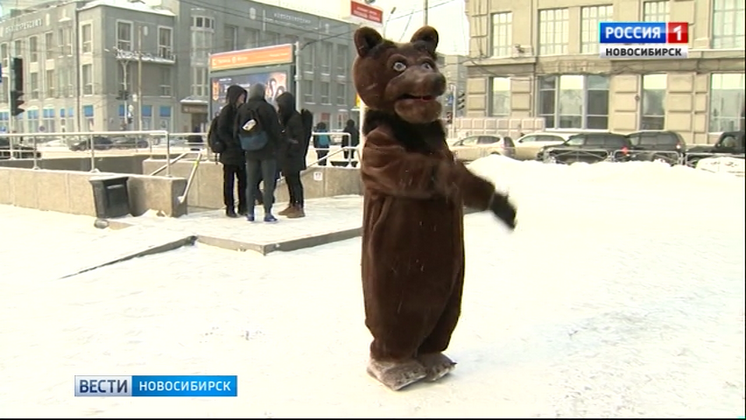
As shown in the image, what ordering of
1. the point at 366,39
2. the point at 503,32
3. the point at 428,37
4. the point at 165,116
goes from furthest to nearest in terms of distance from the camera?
the point at 165,116, the point at 503,32, the point at 428,37, the point at 366,39

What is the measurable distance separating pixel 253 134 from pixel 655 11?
14.9 ft

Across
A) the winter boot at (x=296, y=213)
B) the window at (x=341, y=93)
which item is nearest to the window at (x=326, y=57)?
the window at (x=341, y=93)

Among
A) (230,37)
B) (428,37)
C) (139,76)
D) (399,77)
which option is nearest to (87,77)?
(139,76)

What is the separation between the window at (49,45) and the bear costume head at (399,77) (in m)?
48.5

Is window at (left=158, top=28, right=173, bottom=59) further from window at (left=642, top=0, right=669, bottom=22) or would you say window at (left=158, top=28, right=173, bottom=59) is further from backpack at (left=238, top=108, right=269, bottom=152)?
window at (left=642, top=0, right=669, bottom=22)

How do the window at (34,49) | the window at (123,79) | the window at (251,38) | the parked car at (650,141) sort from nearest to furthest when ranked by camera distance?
the parked car at (650,141) → the window at (34,49) → the window at (123,79) → the window at (251,38)

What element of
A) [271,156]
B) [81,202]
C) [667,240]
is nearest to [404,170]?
[667,240]

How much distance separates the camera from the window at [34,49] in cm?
4070

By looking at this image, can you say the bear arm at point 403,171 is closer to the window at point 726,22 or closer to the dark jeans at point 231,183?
the window at point 726,22

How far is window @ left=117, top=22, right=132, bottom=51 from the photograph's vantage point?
168 feet

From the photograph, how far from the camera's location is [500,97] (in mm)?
20328

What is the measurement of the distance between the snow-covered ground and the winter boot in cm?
241

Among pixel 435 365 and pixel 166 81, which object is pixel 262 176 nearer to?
pixel 435 365

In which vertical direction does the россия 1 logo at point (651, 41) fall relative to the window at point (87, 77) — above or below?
below
